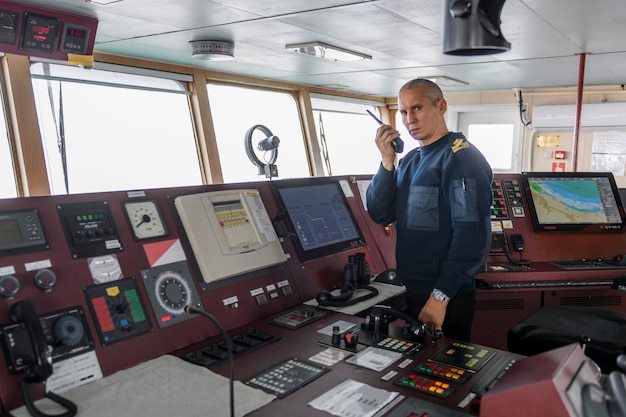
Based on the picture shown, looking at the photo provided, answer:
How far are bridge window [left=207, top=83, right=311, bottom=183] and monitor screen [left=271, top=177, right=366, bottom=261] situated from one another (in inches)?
70.5

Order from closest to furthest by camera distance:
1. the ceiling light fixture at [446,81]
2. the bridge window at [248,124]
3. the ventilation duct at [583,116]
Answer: the bridge window at [248,124] < the ceiling light fixture at [446,81] < the ventilation duct at [583,116]

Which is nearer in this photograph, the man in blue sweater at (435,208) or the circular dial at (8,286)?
the circular dial at (8,286)

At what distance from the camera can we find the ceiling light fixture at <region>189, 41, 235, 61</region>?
3492 millimetres

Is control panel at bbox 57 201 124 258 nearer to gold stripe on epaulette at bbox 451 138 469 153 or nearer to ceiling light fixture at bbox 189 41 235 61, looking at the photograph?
gold stripe on epaulette at bbox 451 138 469 153

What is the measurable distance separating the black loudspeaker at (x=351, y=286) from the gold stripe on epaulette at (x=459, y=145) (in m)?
0.66

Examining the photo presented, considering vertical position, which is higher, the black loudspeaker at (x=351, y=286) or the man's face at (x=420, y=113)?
the man's face at (x=420, y=113)

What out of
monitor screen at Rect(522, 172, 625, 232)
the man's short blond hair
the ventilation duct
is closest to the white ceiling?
the man's short blond hair

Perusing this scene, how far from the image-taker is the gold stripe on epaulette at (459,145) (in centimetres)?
214

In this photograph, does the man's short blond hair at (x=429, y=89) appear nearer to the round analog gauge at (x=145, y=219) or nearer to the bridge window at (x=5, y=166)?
the round analog gauge at (x=145, y=219)

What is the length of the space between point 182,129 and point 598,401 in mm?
4177

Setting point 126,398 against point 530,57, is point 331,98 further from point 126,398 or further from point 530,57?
point 126,398

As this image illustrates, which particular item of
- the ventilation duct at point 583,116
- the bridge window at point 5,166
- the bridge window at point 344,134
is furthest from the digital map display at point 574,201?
the bridge window at point 5,166

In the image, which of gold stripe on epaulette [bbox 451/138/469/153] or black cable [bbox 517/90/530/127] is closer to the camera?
gold stripe on epaulette [bbox 451/138/469/153]

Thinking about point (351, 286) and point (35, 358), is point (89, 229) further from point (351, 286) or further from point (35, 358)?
point (351, 286)
